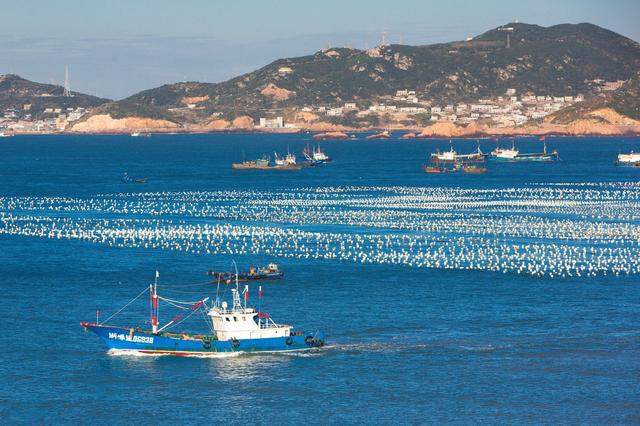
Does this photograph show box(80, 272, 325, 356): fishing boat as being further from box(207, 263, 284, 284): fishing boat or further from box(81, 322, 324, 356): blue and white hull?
box(207, 263, 284, 284): fishing boat

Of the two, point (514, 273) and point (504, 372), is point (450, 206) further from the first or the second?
point (504, 372)

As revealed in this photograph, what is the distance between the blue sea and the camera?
236 feet

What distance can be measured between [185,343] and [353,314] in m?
18.6

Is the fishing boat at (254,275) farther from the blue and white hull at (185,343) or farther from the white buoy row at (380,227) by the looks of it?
the blue and white hull at (185,343)

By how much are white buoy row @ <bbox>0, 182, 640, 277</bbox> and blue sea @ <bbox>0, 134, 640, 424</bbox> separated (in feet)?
1.77

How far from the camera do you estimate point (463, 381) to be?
2975 inches

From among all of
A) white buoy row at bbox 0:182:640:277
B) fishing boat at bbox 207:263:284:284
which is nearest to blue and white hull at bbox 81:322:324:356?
fishing boat at bbox 207:263:284:284

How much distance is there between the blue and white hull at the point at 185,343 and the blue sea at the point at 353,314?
0.72m

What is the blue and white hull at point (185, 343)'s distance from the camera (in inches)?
3187

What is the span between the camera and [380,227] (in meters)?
151

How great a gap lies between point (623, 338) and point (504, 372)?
506 inches

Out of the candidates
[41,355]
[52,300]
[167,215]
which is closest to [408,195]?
[167,215]

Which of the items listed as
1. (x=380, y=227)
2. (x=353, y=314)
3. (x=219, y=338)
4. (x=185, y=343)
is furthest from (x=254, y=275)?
(x=380, y=227)

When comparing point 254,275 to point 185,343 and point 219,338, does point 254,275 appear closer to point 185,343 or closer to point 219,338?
point 219,338
